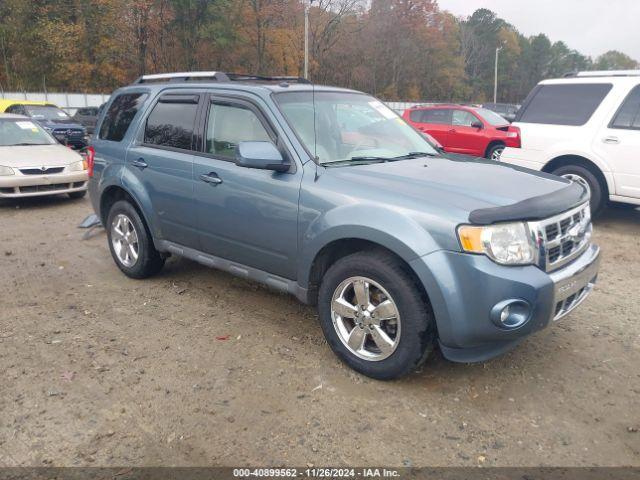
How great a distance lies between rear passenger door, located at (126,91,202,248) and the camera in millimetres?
4327

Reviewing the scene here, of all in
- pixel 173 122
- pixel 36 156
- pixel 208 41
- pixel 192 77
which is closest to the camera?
pixel 173 122

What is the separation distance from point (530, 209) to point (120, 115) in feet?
13.1

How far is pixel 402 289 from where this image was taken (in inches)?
119

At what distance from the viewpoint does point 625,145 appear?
22.1 feet

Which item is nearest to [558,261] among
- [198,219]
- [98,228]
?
[198,219]

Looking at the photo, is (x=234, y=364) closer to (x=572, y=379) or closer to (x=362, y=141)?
(x=362, y=141)

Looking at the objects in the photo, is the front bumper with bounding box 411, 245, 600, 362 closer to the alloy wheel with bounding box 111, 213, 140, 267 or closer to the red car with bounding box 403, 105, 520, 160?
the alloy wheel with bounding box 111, 213, 140, 267

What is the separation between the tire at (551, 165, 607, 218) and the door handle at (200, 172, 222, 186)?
203 inches

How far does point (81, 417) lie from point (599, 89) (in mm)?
7287

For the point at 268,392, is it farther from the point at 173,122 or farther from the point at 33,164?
the point at 33,164

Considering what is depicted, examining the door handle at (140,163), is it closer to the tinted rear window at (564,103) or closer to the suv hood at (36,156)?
the suv hood at (36,156)

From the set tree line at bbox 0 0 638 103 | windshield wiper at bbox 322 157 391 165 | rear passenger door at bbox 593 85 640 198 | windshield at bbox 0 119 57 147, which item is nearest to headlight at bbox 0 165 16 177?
windshield at bbox 0 119 57 147

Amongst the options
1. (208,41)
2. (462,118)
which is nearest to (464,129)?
(462,118)

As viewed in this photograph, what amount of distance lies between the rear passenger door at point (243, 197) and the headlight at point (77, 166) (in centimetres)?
583
